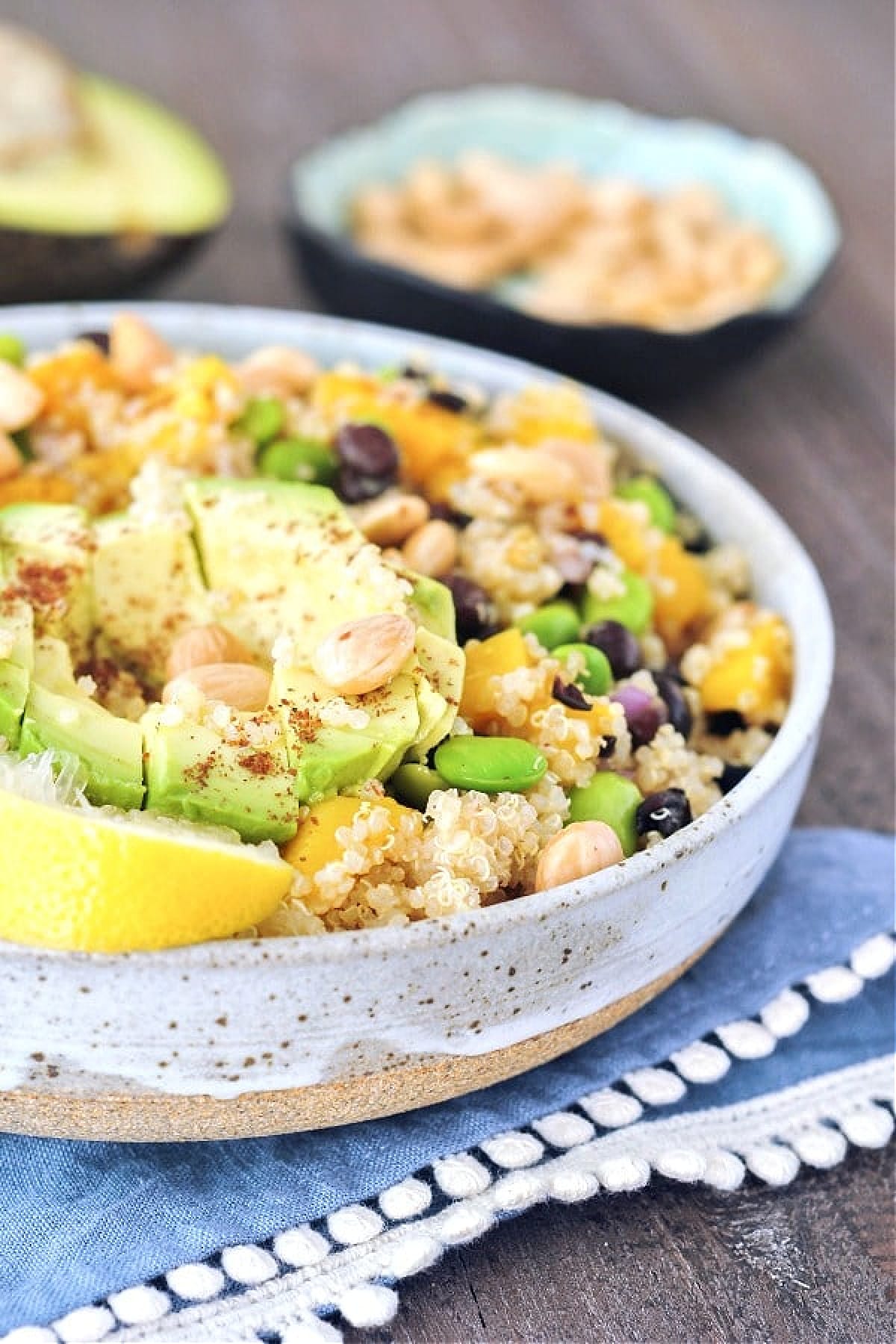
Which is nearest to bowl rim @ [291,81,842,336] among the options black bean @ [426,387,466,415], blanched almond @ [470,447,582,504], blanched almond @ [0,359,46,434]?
black bean @ [426,387,466,415]

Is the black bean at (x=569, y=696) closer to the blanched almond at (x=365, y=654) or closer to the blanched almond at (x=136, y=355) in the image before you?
the blanched almond at (x=365, y=654)

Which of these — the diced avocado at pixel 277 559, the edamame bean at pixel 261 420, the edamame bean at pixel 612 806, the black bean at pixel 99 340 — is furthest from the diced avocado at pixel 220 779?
the black bean at pixel 99 340

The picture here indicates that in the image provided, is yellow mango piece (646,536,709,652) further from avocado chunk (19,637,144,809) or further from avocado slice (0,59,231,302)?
avocado slice (0,59,231,302)

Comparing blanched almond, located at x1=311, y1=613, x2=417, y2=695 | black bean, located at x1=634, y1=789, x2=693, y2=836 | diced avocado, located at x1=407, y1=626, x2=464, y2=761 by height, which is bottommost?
black bean, located at x1=634, y1=789, x2=693, y2=836

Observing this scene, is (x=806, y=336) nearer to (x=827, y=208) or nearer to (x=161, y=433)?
(x=827, y=208)

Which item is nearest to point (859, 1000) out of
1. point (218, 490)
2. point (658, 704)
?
point (658, 704)

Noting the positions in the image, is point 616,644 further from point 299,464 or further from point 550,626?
point 299,464
